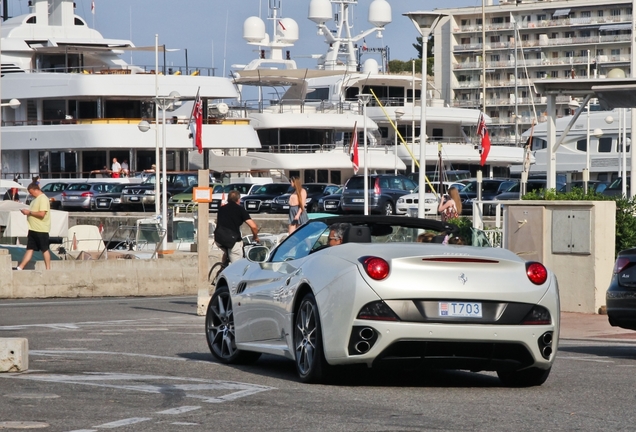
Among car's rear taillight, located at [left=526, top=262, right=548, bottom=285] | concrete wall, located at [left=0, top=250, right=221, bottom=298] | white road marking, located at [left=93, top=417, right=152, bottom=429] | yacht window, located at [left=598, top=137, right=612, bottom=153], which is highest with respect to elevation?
yacht window, located at [left=598, top=137, right=612, bottom=153]

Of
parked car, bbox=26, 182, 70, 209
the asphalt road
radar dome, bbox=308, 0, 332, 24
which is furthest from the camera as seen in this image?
radar dome, bbox=308, 0, 332, 24

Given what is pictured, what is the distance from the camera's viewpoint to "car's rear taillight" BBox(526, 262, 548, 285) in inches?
368

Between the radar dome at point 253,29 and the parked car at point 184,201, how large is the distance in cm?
4007

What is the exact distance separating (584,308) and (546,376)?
9332mm

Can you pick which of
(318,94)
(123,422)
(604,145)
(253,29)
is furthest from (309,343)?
(253,29)

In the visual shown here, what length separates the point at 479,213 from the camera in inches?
933

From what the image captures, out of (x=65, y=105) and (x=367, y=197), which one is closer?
(x=367, y=197)

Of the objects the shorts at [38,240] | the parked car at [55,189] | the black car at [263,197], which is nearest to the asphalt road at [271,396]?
the shorts at [38,240]

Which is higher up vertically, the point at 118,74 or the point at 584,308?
the point at 118,74

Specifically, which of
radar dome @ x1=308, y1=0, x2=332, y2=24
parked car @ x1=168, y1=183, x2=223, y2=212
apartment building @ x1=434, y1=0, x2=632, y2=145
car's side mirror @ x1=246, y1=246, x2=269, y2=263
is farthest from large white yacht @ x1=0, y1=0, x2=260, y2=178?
car's side mirror @ x1=246, y1=246, x2=269, y2=263

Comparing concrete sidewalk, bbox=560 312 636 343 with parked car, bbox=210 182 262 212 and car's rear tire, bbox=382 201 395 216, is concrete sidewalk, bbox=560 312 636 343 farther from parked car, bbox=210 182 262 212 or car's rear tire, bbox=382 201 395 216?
parked car, bbox=210 182 262 212

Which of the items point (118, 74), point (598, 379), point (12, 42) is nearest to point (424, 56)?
point (598, 379)

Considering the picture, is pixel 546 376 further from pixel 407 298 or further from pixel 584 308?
pixel 584 308

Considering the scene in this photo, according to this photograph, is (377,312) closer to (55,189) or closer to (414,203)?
(414,203)
